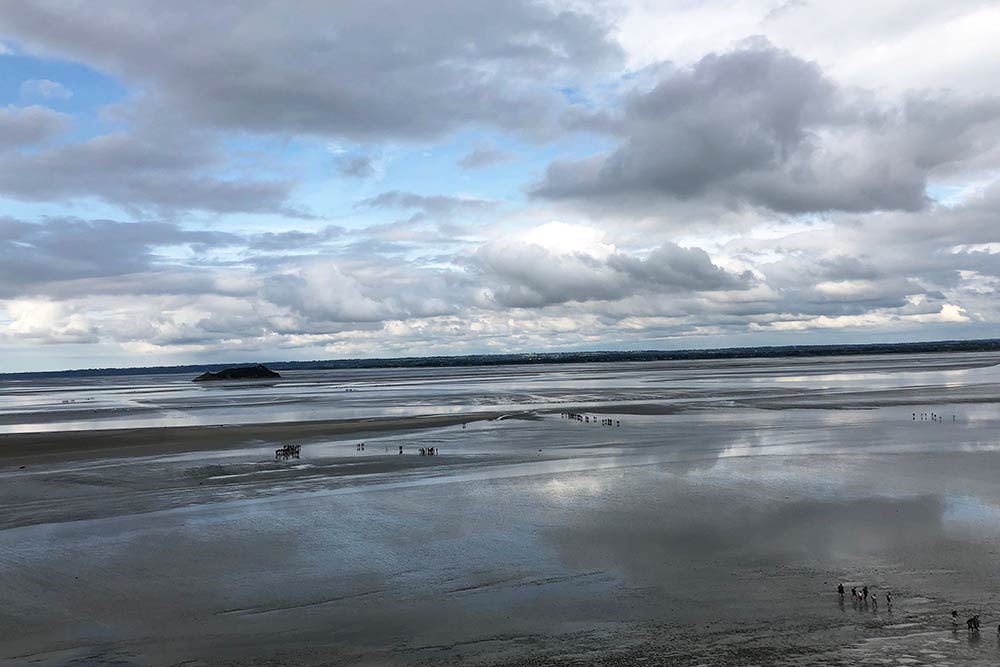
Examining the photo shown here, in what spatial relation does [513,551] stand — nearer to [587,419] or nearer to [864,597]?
[864,597]

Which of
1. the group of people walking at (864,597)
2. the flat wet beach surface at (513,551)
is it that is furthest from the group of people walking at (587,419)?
the group of people walking at (864,597)

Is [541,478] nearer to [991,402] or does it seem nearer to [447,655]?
[447,655]

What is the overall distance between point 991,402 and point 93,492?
57.0 meters

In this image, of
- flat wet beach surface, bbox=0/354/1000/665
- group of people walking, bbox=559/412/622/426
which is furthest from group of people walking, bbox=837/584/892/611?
group of people walking, bbox=559/412/622/426

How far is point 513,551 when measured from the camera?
19422 mm

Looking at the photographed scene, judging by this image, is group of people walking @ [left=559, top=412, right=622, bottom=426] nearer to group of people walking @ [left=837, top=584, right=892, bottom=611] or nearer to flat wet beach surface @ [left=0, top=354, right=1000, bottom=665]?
flat wet beach surface @ [left=0, top=354, right=1000, bottom=665]

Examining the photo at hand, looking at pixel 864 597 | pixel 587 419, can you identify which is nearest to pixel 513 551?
pixel 864 597

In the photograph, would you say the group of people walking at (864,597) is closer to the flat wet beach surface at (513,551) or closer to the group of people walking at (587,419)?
the flat wet beach surface at (513,551)

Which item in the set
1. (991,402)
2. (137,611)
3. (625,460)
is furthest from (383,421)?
(991,402)

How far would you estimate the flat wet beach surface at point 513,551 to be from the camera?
13.7 metres

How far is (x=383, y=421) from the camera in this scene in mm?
54375

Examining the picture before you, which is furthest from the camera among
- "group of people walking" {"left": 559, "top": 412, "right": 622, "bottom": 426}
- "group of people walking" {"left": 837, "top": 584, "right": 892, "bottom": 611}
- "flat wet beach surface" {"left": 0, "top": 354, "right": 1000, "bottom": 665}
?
"group of people walking" {"left": 559, "top": 412, "right": 622, "bottom": 426}

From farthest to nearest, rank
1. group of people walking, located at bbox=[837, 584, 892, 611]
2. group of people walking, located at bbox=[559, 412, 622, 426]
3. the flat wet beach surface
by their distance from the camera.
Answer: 1. group of people walking, located at bbox=[559, 412, 622, 426]
2. group of people walking, located at bbox=[837, 584, 892, 611]
3. the flat wet beach surface

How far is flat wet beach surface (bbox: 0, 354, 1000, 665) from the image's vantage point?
539 inches
